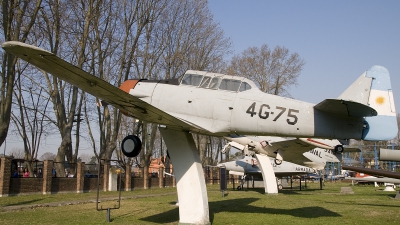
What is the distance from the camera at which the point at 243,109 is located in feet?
36.6

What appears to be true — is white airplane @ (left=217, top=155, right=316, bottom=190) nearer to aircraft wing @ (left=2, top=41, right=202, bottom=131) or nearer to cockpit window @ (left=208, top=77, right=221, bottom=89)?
cockpit window @ (left=208, top=77, right=221, bottom=89)

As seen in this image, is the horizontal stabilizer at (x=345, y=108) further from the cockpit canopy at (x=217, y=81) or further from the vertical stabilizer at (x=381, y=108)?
the cockpit canopy at (x=217, y=81)

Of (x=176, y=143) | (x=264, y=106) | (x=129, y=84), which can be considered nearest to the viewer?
(x=264, y=106)

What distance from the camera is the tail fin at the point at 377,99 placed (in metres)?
10.3

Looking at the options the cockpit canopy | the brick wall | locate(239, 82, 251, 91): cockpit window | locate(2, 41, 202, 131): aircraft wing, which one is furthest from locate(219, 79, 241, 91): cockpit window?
the brick wall

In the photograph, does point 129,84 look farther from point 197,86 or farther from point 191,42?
point 191,42

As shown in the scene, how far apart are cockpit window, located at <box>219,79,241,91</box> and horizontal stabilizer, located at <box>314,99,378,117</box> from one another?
2410mm

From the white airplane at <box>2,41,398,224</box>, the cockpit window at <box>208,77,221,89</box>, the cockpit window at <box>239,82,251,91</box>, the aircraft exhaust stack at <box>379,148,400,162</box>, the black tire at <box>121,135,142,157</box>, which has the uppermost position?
the cockpit window at <box>208,77,221,89</box>

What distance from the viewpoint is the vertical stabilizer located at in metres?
10.3

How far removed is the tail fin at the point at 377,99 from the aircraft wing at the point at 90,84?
175 inches

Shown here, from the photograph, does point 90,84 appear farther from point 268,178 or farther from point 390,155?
point 268,178

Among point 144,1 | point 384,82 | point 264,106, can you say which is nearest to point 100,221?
point 264,106

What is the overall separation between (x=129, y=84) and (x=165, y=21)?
87.4 ft

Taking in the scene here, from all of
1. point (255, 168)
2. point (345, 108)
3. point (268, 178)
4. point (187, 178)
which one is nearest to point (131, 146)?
point (187, 178)
